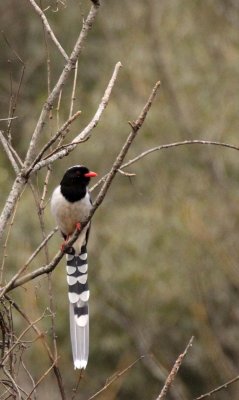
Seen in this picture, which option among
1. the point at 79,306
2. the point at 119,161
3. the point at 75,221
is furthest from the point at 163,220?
the point at 119,161

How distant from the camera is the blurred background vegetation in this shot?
49.2 feet

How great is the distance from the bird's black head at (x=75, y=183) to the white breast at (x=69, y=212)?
3 cm

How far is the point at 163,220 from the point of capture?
50.9 ft

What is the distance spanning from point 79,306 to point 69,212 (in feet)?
2.17

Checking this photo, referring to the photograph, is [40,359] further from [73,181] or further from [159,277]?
[73,181]

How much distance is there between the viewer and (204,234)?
1469 cm

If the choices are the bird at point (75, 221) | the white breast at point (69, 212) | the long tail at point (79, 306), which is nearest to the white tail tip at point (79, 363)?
the long tail at point (79, 306)

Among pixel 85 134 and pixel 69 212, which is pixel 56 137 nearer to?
pixel 85 134

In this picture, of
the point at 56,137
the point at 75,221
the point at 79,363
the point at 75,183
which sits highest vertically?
the point at 75,183

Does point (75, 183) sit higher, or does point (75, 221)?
point (75, 183)

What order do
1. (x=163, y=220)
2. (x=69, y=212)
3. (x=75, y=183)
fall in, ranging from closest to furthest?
(x=69, y=212), (x=75, y=183), (x=163, y=220)

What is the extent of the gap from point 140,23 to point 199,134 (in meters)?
2.32

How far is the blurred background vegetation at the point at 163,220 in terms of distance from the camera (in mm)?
15008

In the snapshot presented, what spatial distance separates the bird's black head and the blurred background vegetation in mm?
7339
